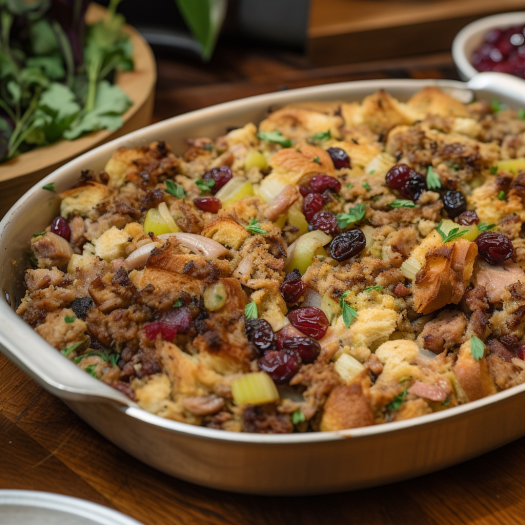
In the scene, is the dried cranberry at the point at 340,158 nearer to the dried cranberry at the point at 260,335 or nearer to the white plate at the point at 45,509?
the dried cranberry at the point at 260,335

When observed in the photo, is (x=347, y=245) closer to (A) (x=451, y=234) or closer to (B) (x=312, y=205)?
(B) (x=312, y=205)

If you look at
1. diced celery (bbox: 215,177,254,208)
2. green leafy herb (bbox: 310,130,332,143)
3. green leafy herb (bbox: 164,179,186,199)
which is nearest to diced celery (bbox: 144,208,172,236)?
green leafy herb (bbox: 164,179,186,199)

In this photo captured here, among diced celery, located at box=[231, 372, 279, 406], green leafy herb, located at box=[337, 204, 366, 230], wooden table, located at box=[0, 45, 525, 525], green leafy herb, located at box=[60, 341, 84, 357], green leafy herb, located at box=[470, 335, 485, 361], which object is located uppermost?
green leafy herb, located at box=[337, 204, 366, 230]

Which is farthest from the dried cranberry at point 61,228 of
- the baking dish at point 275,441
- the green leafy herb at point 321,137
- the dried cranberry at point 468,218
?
the dried cranberry at point 468,218

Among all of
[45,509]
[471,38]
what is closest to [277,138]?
[45,509]

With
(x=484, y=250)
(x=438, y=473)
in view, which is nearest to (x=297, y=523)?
(x=438, y=473)

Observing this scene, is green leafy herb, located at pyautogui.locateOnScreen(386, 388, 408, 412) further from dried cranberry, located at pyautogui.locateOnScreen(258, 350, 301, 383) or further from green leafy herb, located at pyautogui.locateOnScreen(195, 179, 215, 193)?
green leafy herb, located at pyautogui.locateOnScreen(195, 179, 215, 193)
